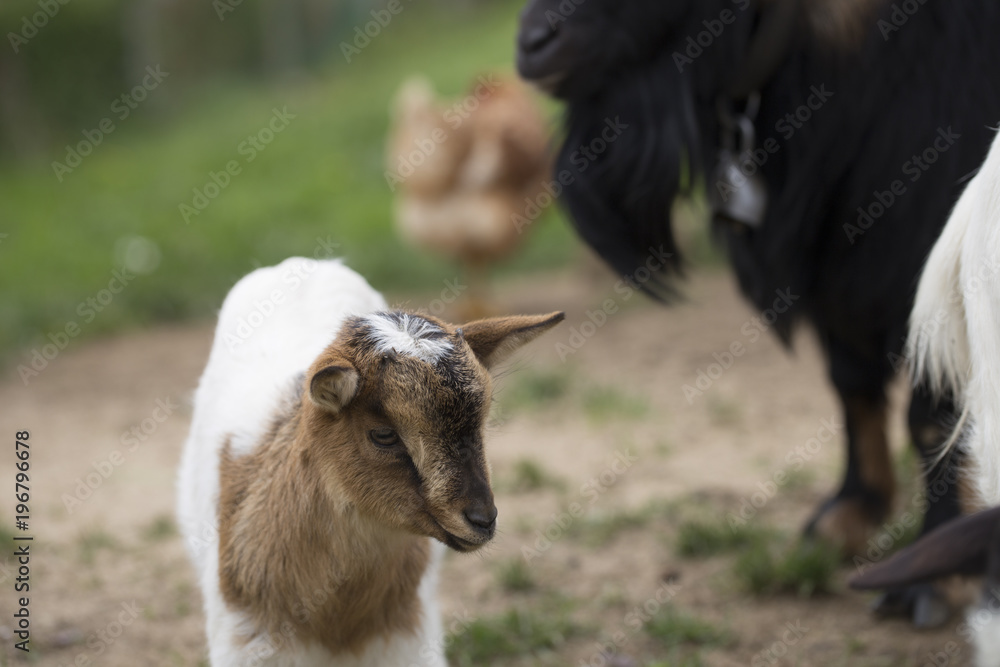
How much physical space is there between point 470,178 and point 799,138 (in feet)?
13.5

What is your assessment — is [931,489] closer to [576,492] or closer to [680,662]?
[680,662]

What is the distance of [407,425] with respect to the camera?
83.6 inches

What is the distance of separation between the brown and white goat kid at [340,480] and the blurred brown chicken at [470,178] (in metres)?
4.18

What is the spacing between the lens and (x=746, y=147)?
340 centimetres

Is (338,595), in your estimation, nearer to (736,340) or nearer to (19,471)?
(19,471)

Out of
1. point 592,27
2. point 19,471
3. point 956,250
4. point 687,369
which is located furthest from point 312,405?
point 687,369

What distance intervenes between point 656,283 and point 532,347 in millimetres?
3095

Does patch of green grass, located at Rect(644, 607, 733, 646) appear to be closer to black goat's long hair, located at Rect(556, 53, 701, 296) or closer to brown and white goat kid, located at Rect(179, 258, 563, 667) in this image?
brown and white goat kid, located at Rect(179, 258, 563, 667)
